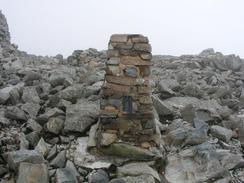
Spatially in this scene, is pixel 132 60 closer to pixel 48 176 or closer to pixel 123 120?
pixel 123 120

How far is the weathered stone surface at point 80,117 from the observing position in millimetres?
7242

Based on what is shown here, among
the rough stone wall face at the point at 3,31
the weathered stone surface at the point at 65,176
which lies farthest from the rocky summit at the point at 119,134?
the rough stone wall face at the point at 3,31

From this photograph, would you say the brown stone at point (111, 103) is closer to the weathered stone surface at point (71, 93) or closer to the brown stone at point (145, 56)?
the brown stone at point (145, 56)

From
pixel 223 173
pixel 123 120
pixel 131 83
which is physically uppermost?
pixel 131 83

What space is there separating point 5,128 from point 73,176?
224 cm

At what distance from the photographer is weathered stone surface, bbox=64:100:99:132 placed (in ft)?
23.8

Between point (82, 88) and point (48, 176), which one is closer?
point (48, 176)

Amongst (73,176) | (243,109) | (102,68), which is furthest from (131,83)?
(102,68)

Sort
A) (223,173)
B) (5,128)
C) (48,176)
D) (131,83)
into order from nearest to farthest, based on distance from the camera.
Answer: (48,176)
(223,173)
(131,83)
(5,128)

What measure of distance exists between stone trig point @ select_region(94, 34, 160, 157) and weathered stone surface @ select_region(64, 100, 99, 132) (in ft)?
1.92

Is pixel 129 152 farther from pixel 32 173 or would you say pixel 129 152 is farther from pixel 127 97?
pixel 32 173

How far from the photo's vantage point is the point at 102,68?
43.0 feet

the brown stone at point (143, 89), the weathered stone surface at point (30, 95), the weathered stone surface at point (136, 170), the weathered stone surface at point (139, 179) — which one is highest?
the brown stone at point (143, 89)

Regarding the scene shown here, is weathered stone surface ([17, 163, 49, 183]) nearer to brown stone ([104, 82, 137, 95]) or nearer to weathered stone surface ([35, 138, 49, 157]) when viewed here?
weathered stone surface ([35, 138, 49, 157])
